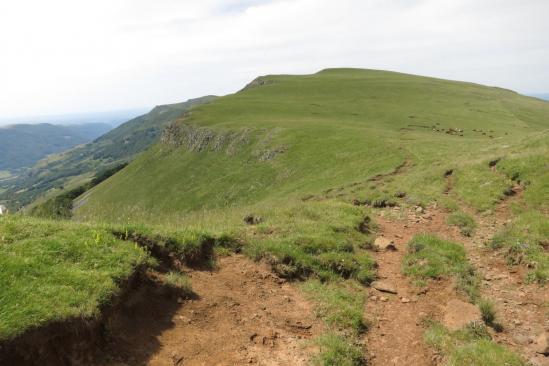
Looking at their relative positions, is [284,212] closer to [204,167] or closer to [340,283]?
[340,283]

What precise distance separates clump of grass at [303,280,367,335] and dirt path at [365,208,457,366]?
0.34 meters

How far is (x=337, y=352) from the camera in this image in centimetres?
866

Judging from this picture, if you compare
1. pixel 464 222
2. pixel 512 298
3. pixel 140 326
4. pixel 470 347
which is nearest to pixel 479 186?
pixel 464 222

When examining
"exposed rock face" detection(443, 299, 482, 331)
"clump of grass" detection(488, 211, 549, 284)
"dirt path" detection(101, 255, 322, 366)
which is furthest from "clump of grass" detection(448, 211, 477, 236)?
"dirt path" detection(101, 255, 322, 366)

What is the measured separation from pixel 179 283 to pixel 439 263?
27.1 ft

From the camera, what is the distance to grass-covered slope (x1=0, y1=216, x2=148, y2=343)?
7324 mm

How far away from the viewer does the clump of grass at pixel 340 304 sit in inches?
391

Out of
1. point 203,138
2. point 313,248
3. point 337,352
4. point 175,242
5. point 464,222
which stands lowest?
point 337,352

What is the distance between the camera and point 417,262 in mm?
13594

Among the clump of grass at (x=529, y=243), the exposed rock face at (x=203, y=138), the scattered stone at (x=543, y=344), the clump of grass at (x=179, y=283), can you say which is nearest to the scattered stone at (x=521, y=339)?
the scattered stone at (x=543, y=344)

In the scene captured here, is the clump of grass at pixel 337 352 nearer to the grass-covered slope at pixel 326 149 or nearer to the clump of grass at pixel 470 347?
the clump of grass at pixel 470 347

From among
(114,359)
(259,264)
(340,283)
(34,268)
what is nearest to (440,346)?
(340,283)

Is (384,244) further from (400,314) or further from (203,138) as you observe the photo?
(203,138)

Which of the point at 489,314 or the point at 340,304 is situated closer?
the point at 489,314
